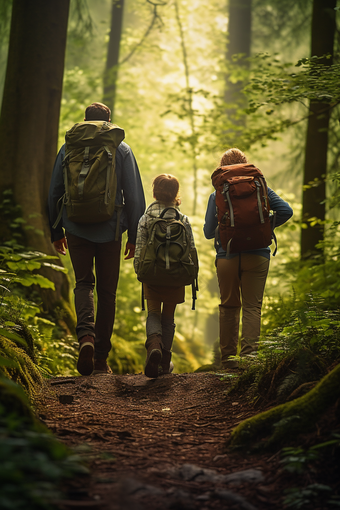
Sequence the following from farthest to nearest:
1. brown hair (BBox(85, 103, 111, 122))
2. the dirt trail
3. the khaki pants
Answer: brown hair (BBox(85, 103, 111, 122)) < the khaki pants < the dirt trail

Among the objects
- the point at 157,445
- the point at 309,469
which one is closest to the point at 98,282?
the point at 157,445

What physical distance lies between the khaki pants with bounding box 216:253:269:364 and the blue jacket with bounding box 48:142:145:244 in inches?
40.3

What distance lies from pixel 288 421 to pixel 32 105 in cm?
571

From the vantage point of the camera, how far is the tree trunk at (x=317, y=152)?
682 cm

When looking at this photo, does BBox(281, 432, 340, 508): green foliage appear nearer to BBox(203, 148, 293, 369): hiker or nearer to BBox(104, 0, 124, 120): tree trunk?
BBox(203, 148, 293, 369): hiker

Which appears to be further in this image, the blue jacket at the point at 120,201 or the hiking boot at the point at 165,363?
the hiking boot at the point at 165,363

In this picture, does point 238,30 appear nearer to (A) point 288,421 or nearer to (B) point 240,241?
(B) point 240,241

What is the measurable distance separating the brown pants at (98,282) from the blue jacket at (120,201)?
0.10 metres

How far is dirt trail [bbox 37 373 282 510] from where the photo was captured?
5.42ft

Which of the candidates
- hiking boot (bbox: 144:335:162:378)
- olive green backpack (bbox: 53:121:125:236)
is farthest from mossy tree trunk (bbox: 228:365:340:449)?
olive green backpack (bbox: 53:121:125:236)

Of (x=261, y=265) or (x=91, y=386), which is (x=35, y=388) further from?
(x=261, y=265)

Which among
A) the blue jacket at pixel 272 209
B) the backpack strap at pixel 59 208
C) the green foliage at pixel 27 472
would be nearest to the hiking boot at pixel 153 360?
the blue jacket at pixel 272 209

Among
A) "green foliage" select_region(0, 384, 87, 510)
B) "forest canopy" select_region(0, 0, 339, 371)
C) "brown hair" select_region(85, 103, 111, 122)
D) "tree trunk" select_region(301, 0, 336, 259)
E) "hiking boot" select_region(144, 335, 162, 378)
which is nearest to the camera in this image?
"green foliage" select_region(0, 384, 87, 510)

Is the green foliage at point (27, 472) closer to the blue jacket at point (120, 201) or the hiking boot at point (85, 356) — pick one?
the hiking boot at point (85, 356)
